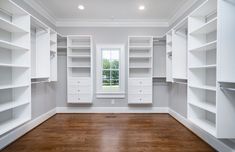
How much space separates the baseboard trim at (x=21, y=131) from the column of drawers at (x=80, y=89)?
0.81 m

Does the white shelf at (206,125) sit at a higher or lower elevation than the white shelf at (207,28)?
lower

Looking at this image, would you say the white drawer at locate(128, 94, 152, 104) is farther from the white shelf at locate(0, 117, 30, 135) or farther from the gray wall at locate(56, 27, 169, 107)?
the white shelf at locate(0, 117, 30, 135)

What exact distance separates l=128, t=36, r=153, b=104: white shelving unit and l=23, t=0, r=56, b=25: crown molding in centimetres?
219

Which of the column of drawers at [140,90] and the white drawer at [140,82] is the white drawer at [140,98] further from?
the white drawer at [140,82]

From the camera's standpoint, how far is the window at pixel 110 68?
15.0ft

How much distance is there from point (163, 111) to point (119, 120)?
1.52 metres

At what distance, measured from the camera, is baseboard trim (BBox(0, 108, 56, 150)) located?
2463mm

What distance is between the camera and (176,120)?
3.85 m

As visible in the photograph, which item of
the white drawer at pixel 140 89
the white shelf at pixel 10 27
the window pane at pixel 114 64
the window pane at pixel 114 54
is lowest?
the white drawer at pixel 140 89

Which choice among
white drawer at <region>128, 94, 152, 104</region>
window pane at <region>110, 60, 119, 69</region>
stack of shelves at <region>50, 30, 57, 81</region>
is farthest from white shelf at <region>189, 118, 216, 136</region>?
stack of shelves at <region>50, 30, 57, 81</region>

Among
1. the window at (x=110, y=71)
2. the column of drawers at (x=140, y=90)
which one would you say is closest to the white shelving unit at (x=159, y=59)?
the column of drawers at (x=140, y=90)

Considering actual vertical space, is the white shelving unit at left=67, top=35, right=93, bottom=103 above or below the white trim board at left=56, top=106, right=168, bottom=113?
above

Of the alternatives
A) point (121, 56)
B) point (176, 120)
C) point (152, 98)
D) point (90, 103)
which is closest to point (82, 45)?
point (121, 56)

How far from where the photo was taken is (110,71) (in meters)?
4.56
